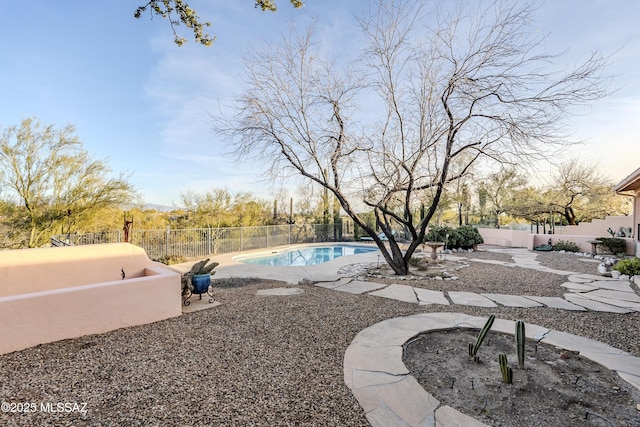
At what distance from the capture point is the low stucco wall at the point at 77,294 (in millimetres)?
2939

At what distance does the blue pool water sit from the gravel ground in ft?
23.5

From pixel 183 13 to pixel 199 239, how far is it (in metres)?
8.76

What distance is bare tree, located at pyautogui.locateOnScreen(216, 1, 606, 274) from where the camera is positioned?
16.7 ft

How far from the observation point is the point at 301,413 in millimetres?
1940

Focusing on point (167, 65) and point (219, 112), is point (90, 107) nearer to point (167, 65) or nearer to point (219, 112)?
point (167, 65)

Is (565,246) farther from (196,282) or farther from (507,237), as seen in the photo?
(196,282)

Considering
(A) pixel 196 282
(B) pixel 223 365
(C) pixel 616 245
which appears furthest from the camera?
(C) pixel 616 245

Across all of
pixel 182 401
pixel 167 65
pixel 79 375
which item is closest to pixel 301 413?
pixel 182 401

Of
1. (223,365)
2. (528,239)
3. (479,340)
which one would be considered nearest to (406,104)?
(479,340)

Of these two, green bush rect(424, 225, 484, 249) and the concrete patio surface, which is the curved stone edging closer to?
the concrete patio surface

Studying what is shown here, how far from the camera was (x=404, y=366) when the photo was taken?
2.53 metres

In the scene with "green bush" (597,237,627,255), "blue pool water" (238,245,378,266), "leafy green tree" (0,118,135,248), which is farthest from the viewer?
"blue pool water" (238,245,378,266)

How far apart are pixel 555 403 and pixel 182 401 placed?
2637mm

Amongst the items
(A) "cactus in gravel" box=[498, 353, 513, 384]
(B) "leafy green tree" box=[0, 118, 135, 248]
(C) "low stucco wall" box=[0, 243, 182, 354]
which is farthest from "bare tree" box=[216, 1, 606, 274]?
(B) "leafy green tree" box=[0, 118, 135, 248]
